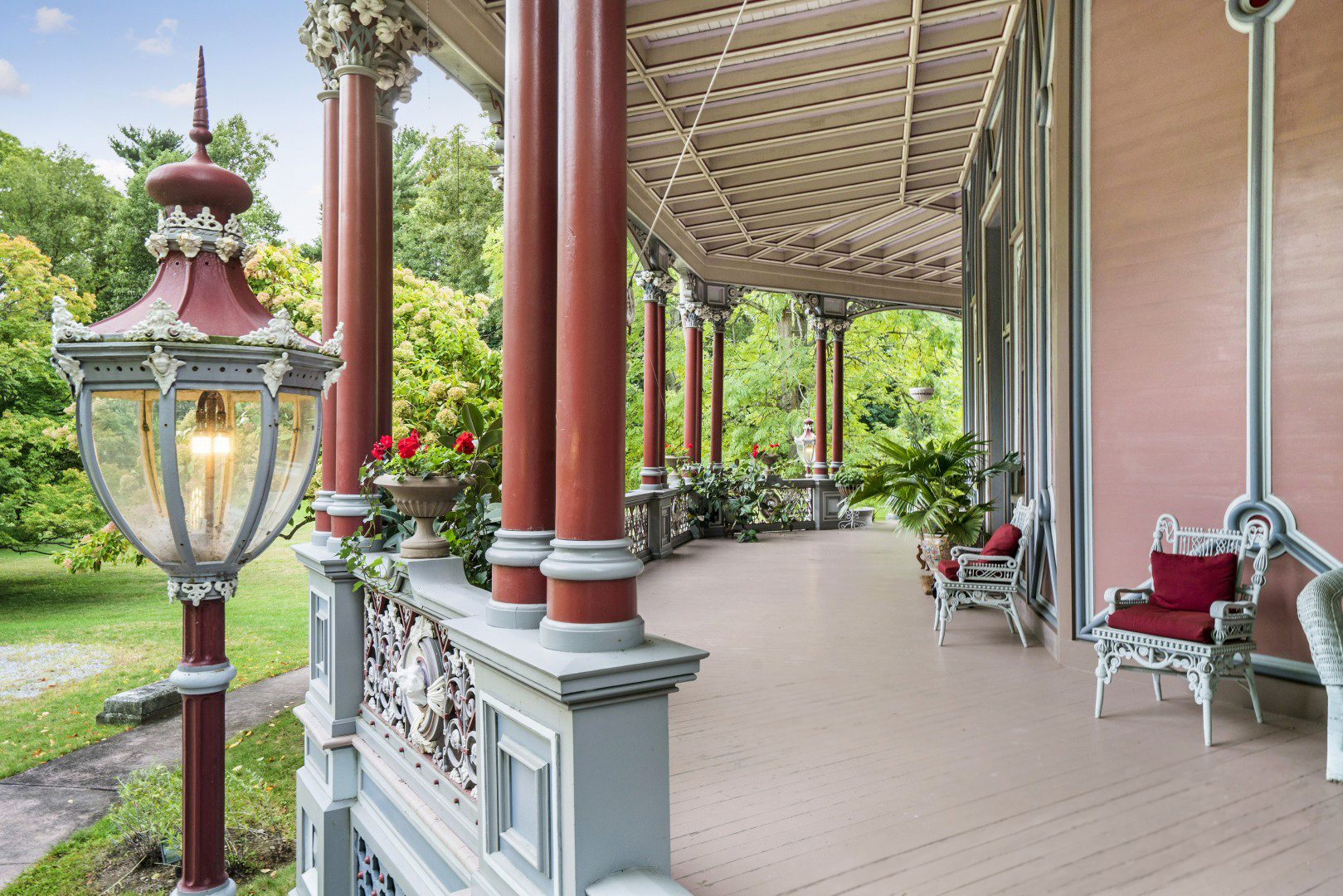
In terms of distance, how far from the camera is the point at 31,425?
1368 cm

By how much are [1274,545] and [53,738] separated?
12.3 metres

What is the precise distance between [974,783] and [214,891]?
275 centimetres

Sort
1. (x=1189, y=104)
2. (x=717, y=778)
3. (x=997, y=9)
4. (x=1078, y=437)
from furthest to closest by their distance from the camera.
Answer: (x=997, y=9) < (x=1078, y=437) < (x=1189, y=104) < (x=717, y=778)

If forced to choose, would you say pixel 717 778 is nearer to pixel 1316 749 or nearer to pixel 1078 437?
pixel 1316 749

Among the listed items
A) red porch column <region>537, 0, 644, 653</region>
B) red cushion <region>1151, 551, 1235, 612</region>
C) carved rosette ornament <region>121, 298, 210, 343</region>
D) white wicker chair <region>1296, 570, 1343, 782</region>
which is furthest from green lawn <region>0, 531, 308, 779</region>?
white wicker chair <region>1296, 570, 1343, 782</region>

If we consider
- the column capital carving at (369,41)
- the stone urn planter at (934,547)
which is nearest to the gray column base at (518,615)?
the column capital carving at (369,41)

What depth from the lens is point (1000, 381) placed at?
8.23m

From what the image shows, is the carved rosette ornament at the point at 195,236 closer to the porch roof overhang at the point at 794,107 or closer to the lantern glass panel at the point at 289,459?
the lantern glass panel at the point at 289,459

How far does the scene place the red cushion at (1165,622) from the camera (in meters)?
3.81

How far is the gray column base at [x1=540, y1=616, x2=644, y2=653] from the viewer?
2.19 m

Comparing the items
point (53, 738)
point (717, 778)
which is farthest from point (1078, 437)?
point (53, 738)

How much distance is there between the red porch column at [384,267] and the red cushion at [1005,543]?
4.11 metres

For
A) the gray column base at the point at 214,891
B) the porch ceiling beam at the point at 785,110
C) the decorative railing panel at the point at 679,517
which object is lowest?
the gray column base at the point at 214,891

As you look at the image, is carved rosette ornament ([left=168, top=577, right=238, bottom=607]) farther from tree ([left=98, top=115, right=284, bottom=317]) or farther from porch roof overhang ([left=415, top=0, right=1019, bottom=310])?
tree ([left=98, top=115, right=284, bottom=317])
